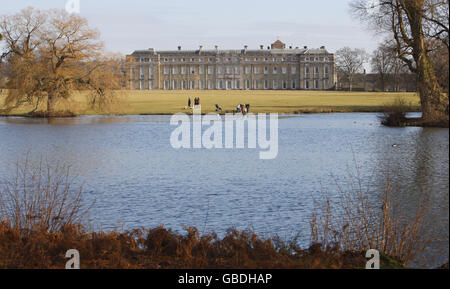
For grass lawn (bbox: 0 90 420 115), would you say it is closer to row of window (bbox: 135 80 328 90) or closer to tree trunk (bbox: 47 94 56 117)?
tree trunk (bbox: 47 94 56 117)

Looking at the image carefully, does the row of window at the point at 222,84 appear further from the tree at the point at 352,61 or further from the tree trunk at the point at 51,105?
the tree trunk at the point at 51,105

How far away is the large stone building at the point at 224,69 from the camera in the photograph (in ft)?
460

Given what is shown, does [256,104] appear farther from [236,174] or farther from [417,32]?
[236,174]

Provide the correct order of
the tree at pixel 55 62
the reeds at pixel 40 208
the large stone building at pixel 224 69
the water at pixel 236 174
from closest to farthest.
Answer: the reeds at pixel 40 208, the water at pixel 236 174, the tree at pixel 55 62, the large stone building at pixel 224 69

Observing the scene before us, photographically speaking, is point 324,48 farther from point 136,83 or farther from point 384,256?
point 384,256

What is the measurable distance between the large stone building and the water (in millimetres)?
113049

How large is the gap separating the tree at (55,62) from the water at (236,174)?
1143 cm

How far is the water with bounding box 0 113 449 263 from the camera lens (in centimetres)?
999

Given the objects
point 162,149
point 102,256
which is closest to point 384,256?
point 102,256

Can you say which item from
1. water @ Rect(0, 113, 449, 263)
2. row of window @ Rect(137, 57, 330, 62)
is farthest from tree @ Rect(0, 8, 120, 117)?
row of window @ Rect(137, 57, 330, 62)

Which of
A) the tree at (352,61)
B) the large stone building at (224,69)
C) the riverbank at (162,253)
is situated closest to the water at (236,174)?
the riverbank at (162,253)

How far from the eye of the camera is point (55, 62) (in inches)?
1549

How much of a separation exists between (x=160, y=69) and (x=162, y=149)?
12578 cm

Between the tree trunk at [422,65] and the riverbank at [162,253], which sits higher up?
the tree trunk at [422,65]
